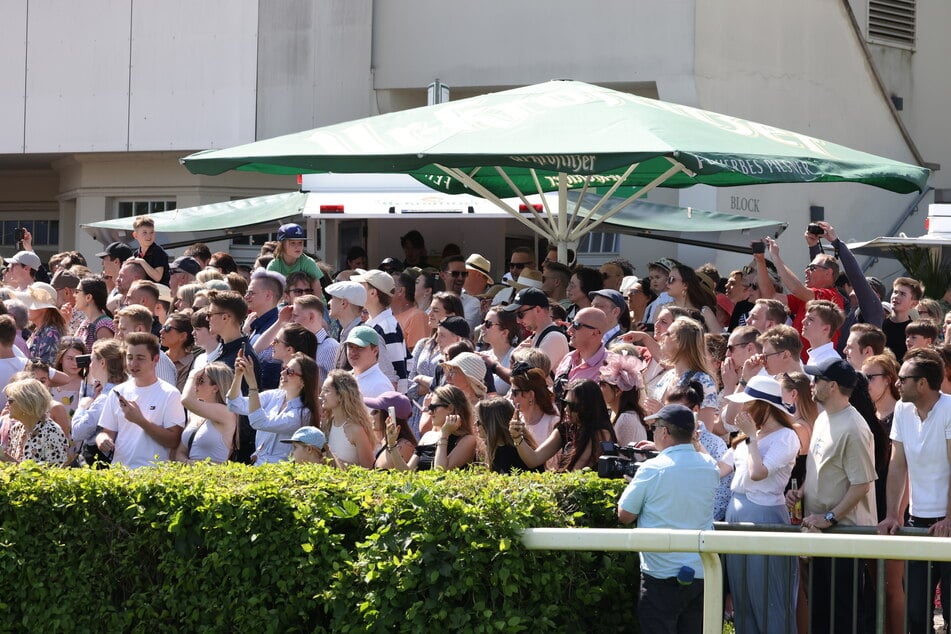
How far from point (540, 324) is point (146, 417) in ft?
9.23

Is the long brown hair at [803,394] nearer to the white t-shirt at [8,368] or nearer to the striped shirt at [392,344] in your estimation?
the striped shirt at [392,344]

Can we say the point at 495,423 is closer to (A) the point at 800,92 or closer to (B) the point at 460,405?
(B) the point at 460,405

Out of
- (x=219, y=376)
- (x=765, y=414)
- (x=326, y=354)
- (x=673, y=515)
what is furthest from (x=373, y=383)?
(x=673, y=515)

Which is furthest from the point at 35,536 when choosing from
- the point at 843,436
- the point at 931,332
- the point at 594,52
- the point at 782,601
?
the point at 594,52

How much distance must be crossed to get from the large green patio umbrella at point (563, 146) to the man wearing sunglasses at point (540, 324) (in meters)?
0.92

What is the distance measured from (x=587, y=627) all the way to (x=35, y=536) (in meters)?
2.78

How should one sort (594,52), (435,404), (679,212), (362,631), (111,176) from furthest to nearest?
(111,176), (594,52), (679,212), (435,404), (362,631)

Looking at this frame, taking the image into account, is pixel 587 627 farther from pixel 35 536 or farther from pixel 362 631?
pixel 35 536

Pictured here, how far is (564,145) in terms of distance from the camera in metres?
9.20

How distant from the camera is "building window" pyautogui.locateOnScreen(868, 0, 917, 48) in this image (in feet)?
74.4

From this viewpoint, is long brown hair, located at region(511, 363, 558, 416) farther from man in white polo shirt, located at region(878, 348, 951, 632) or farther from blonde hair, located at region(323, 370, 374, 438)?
man in white polo shirt, located at region(878, 348, 951, 632)

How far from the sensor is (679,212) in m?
15.7

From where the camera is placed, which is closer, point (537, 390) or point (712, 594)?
point (712, 594)

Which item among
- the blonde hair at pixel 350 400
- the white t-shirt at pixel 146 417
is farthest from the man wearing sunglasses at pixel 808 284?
the white t-shirt at pixel 146 417
